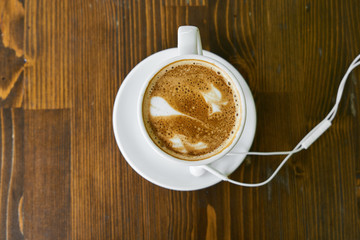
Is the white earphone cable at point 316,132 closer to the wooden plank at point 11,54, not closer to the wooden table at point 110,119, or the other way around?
the wooden table at point 110,119

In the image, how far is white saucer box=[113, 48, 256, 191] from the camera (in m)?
0.57

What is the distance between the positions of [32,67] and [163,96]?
0.35 metres

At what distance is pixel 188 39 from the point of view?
0.49 metres

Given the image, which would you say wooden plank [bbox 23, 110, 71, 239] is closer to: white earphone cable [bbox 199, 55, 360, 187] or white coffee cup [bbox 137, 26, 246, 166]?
white coffee cup [bbox 137, 26, 246, 166]

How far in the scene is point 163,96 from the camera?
52 cm

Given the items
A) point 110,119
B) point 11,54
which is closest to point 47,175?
point 110,119

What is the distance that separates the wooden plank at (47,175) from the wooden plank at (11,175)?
0.5 inches

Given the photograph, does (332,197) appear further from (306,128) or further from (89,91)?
(89,91)

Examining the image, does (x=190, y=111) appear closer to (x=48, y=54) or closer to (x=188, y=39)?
(x=188, y=39)

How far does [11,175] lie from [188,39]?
1.63 ft

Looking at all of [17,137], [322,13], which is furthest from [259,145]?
[17,137]

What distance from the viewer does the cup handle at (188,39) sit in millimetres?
481

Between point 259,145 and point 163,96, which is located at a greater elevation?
point 163,96

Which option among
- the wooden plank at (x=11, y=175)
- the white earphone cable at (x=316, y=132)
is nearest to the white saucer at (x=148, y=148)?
the white earphone cable at (x=316, y=132)
